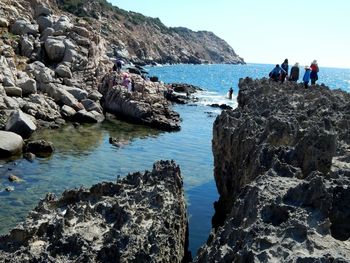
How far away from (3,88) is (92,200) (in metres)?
28.4

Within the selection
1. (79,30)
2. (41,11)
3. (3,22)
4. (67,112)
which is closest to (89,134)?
(67,112)

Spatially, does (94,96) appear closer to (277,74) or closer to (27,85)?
(27,85)

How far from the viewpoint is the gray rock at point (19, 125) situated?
32125mm

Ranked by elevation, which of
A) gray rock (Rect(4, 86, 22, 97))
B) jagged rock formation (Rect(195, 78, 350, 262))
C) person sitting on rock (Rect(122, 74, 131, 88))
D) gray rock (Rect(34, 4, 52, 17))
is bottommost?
gray rock (Rect(4, 86, 22, 97))

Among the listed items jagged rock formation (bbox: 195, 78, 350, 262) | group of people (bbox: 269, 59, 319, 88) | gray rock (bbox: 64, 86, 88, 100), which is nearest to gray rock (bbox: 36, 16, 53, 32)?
gray rock (bbox: 64, 86, 88, 100)

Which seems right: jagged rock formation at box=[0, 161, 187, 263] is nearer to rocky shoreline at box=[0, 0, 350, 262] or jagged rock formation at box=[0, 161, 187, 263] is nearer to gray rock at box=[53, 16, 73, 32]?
rocky shoreline at box=[0, 0, 350, 262]

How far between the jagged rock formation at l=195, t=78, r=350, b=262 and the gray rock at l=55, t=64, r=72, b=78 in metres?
31.7

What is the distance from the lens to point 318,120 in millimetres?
18156

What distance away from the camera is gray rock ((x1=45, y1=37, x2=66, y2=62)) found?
51.4 meters

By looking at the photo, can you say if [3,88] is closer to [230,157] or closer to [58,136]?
[58,136]

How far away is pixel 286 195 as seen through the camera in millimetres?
9984

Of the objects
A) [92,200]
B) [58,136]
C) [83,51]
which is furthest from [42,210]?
[83,51]

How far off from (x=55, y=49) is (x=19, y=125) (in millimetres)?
21324

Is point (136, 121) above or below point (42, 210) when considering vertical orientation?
below
